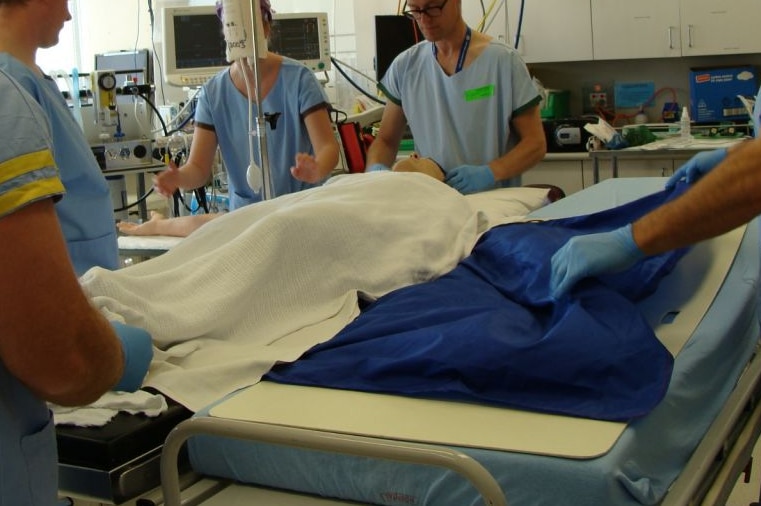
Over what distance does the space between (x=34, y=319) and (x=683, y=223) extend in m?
1.02

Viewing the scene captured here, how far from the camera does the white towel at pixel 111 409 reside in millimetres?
1330

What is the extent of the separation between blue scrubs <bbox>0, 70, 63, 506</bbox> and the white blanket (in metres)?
0.43

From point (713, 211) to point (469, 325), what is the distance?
16.9 inches

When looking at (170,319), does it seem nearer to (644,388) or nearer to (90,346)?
(90,346)

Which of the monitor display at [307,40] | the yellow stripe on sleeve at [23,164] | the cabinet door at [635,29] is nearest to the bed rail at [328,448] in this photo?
the yellow stripe on sleeve at [23,164]

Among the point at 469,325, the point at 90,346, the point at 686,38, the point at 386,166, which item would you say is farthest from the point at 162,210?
the point at 90,346

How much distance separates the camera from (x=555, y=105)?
17.4ft

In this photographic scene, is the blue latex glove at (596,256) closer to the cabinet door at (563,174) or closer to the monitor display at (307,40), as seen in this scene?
the monitor display at (307,40)

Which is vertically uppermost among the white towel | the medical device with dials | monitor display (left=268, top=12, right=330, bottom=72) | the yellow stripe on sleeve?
monitor display (left=268, top=12, right=330, bottom=72)

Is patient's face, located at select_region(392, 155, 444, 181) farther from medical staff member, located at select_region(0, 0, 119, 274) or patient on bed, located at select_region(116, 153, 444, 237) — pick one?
medical staff member, located at select_region(0, 0, 119, 274)

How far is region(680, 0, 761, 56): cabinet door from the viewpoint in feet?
15.5

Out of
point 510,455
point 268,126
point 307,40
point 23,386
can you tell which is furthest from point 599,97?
point 23,386

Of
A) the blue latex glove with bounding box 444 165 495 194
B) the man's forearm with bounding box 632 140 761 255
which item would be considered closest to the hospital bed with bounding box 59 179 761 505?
the man's forearm with bounding box 632 140 761 255

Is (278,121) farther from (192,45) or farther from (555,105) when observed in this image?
(555,105)
